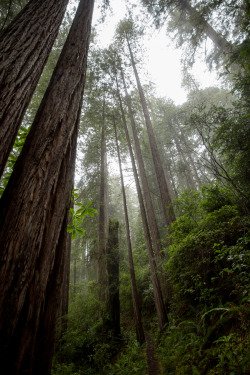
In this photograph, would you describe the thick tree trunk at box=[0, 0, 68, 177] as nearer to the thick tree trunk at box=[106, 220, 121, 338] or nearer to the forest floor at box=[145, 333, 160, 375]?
the forest floor at box=[145, 333, 160, 375]

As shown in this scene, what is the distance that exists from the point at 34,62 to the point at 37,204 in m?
1.34

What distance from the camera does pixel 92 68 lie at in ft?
33.8

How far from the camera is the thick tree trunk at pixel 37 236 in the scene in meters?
0.74

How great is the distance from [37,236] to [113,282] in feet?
23.6

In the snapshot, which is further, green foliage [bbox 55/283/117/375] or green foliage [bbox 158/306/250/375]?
green foliage [bbox 55/283/117/375]

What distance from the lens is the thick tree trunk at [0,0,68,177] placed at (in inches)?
45.4

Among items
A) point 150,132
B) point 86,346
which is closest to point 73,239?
point 86,346

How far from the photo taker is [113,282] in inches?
280

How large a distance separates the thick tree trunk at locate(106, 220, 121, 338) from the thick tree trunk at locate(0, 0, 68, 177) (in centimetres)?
725

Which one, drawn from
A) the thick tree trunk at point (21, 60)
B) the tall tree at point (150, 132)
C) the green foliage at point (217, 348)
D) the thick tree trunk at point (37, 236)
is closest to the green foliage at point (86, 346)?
the green foliage at point (217, 348)

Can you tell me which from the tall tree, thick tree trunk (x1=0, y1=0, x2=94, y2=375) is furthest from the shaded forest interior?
the tall tree

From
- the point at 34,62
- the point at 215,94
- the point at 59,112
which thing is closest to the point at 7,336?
the point at 59,112

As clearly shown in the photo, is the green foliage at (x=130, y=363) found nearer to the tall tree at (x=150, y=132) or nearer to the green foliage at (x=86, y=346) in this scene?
the green foliage at (x=86, y=346)

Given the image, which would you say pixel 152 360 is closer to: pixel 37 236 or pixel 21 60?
pixel 37 236
